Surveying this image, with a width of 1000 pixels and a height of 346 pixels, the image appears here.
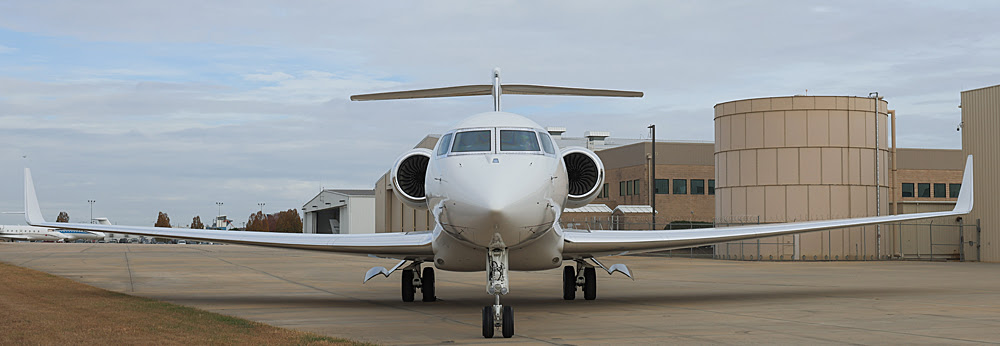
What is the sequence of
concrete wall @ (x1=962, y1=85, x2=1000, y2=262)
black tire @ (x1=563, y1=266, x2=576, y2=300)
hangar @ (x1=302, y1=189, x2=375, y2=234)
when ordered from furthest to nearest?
1. hangar @ (x1=302, y1=189, x2=375, y2=234)
2. concrete wall @ (x1=962, y1=85, x2=1000, y2=262)
3. black tire @ (x1=563, y1=266, x2=576, y2=300)

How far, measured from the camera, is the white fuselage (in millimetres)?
9438

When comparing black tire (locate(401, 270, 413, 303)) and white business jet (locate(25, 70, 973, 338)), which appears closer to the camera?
white business jet (locate(25, 70, 973, 338))

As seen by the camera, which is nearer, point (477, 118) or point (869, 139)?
point (477, 118)

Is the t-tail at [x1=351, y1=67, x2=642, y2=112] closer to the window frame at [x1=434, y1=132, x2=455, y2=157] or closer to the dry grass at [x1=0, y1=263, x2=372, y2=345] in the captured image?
the window frame at [x1=434, y1=132, x2=455, y2=157]

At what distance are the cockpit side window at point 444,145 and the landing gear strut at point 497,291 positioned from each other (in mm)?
1394

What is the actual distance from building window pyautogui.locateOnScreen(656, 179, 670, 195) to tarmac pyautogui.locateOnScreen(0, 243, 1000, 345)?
37.4 m

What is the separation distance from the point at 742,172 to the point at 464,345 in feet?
104

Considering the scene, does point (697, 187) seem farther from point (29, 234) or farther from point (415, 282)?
point (29, 234)

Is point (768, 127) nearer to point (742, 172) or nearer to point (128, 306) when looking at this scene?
point (742, 172)

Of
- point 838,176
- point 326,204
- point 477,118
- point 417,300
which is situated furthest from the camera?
point 326,204

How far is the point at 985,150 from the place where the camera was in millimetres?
32875

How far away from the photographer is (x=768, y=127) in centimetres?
3744

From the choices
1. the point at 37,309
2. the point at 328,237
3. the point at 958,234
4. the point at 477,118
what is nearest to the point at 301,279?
the point at 328,237

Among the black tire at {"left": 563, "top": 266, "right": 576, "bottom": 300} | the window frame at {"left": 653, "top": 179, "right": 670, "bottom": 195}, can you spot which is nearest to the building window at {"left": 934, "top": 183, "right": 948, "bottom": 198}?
the window frame at {"left": 653, "top": 179, "right": 670, "bottom": 195}
